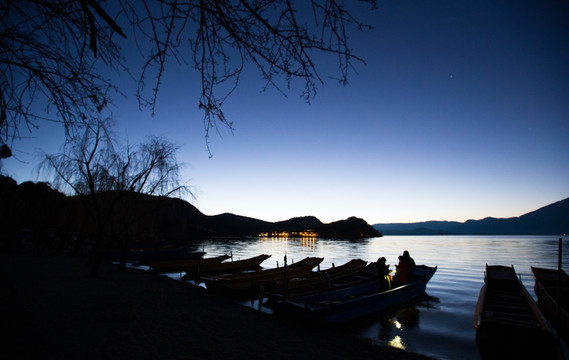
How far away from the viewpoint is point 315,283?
45.1 ft

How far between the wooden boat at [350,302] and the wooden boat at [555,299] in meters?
4.98

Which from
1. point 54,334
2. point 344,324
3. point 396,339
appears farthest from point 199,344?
point 396,339

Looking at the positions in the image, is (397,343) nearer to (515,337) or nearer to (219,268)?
(515,337)

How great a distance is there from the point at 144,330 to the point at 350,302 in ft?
23.8

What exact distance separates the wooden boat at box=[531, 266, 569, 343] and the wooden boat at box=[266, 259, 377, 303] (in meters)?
7.08

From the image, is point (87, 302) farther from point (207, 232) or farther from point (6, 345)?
point (207, 232)

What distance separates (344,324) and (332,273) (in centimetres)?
592

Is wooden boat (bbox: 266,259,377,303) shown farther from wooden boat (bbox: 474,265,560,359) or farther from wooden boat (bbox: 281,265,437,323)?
wooden boat (bbox: 474,265,560,359)

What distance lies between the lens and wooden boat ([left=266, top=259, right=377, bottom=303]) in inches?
488

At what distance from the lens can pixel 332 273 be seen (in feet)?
55.1

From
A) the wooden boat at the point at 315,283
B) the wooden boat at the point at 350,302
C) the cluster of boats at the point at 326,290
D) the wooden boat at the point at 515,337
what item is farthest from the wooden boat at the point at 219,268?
the wooden boat at the point at 515,337

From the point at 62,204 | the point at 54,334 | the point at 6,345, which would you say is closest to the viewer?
the point at 6,345

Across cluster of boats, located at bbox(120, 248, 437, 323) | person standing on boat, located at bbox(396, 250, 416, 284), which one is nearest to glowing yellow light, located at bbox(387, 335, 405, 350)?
cluster of boats, located at bbox(120, 248, 437, 323)

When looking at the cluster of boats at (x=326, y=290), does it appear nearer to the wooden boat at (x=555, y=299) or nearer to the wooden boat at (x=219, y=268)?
the wooden boat at (x=219, y=268)
